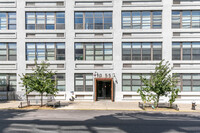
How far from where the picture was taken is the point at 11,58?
21703 millimetres

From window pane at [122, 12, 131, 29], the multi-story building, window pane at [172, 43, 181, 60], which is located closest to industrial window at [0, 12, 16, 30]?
the multi-story building

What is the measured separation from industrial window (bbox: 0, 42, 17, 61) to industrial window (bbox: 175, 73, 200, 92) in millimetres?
27475

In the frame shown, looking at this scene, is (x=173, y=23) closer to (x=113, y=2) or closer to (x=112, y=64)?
(x=113, y=2)

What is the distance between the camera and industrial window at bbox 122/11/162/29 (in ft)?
69.1

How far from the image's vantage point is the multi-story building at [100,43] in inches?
816

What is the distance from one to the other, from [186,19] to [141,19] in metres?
7.27

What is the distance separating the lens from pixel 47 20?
21641 mm

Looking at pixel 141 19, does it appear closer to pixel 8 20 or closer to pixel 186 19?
pixel 186 19

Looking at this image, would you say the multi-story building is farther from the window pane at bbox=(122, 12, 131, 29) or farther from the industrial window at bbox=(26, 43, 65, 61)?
the window pane at bbox=(122, 12, 131, 29)

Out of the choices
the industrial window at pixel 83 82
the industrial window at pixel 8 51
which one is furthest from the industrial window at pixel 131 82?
the industrial window at pixel 8 51

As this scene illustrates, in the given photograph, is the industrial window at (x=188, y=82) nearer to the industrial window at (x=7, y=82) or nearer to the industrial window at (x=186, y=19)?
the industrial window at (x=186, y=19)

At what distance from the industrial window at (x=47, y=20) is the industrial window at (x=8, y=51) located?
4.84 metres

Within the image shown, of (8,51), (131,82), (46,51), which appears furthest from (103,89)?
(8,51)

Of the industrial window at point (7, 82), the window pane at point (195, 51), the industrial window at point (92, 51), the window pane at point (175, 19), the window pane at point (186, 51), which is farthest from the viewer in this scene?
the industrial window at point (7, 82)
